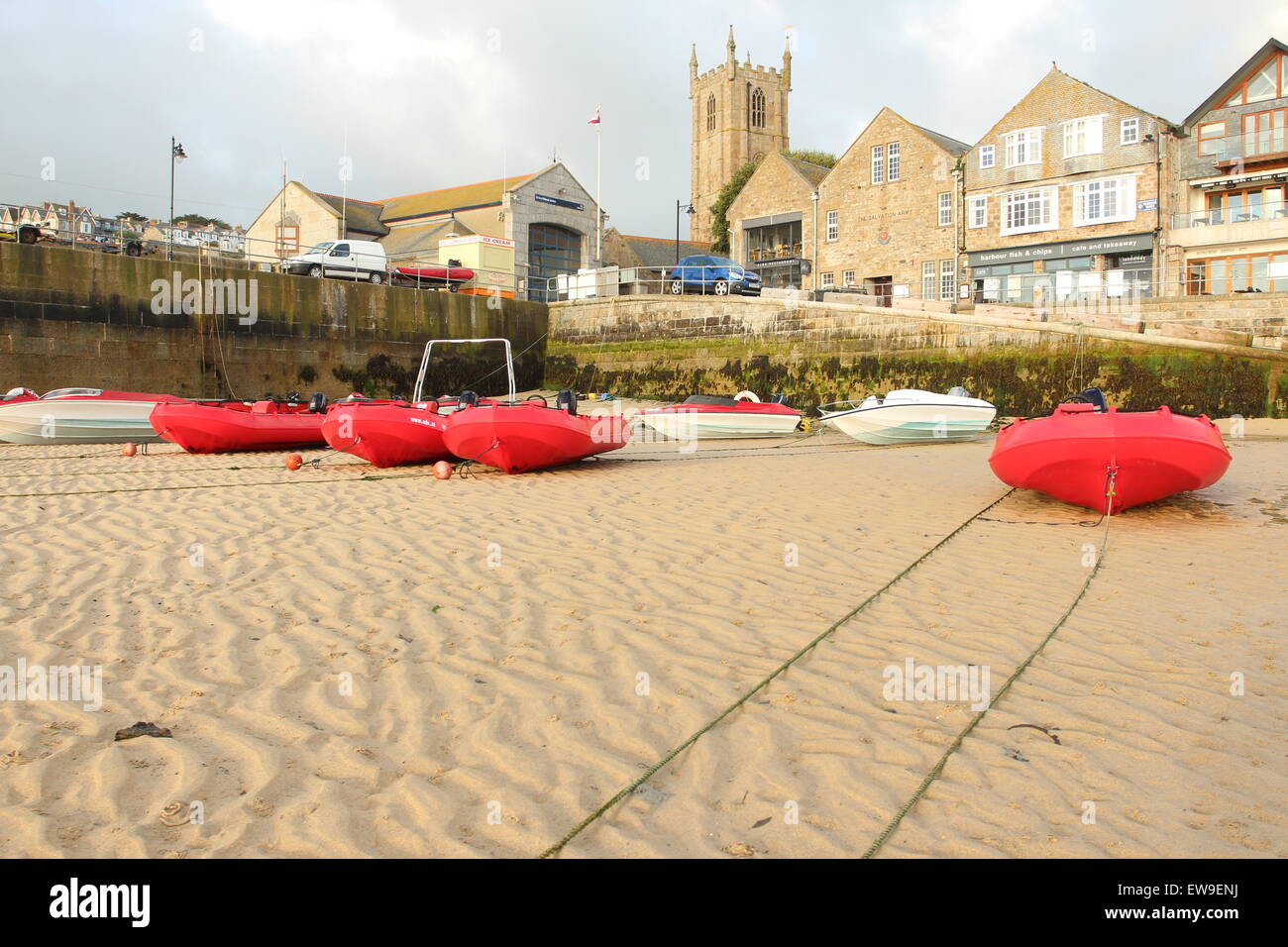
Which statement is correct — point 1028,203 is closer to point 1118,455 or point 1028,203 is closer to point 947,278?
point 947,278

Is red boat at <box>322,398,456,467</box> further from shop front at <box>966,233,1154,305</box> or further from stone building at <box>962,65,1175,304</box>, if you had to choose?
stone building at <box>962,65,1175,304</box>

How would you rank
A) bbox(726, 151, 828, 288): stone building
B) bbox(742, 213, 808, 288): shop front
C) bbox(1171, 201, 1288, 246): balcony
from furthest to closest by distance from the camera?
1. bbox(742, 213, 808, 288): shop front
2. bbox(726, 151, 828, 288): stone building
3. bbox(1171, 201, 1288, 246): balcony

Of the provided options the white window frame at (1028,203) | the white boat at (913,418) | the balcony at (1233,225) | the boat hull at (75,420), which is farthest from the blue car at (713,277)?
the boat hull at (75,420)

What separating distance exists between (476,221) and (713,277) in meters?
16.1

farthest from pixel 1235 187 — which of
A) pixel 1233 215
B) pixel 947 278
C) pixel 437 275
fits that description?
pixel 437 275

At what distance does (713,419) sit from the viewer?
1833 centimetres

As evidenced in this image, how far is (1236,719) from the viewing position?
387 centimetres

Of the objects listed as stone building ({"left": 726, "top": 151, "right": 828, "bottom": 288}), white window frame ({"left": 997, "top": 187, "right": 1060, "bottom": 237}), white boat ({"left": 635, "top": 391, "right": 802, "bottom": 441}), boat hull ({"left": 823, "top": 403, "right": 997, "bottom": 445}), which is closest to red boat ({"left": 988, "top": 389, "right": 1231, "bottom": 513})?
boat hull ({"left": 823, "top": 403, "right": 997, "bottom": 445})

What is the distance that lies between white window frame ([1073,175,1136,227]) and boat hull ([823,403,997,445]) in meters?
20.8

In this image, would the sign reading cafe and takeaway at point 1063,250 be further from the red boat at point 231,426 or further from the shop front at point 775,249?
the red boat at point 231,426

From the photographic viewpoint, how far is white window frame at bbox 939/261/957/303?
3794 centimetres

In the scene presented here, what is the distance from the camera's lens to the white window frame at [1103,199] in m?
33.0
